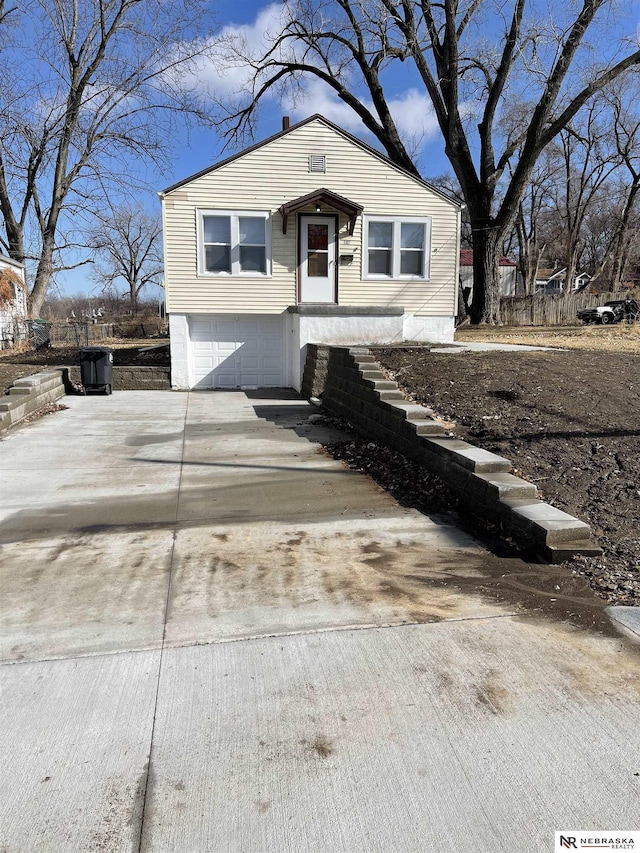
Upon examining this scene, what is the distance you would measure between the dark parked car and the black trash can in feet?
84.9

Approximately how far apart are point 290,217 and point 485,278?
1207 cm

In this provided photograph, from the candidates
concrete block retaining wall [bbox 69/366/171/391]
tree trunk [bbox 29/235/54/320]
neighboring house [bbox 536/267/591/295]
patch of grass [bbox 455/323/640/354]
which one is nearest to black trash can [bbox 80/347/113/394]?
concrete block retaining wall [bbox 69/366/171/391]

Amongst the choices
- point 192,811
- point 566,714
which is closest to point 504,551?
point 566,714

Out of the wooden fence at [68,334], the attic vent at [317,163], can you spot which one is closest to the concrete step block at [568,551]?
the attic vent at [317,163]

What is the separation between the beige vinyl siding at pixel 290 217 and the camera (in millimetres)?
13805

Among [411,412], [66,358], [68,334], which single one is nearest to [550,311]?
[68,334]

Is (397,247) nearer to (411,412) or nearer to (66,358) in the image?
(411,412)

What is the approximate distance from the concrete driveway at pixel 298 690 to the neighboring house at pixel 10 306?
1926 centimetres

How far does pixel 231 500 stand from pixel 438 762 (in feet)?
12.0

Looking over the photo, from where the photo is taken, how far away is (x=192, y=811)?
6.63 ft

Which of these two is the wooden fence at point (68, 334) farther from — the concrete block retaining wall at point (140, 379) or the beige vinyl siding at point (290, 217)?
the beige vinyl siding at point (290, 217)

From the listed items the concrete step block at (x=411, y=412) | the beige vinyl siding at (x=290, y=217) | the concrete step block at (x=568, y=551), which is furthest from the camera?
the beige vinyl siding at (x=290, y=217)

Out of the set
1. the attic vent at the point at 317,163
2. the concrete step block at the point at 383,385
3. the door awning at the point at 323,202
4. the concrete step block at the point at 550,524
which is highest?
the attic vent at the point at 317,163

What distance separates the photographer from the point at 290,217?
45.9 ft
